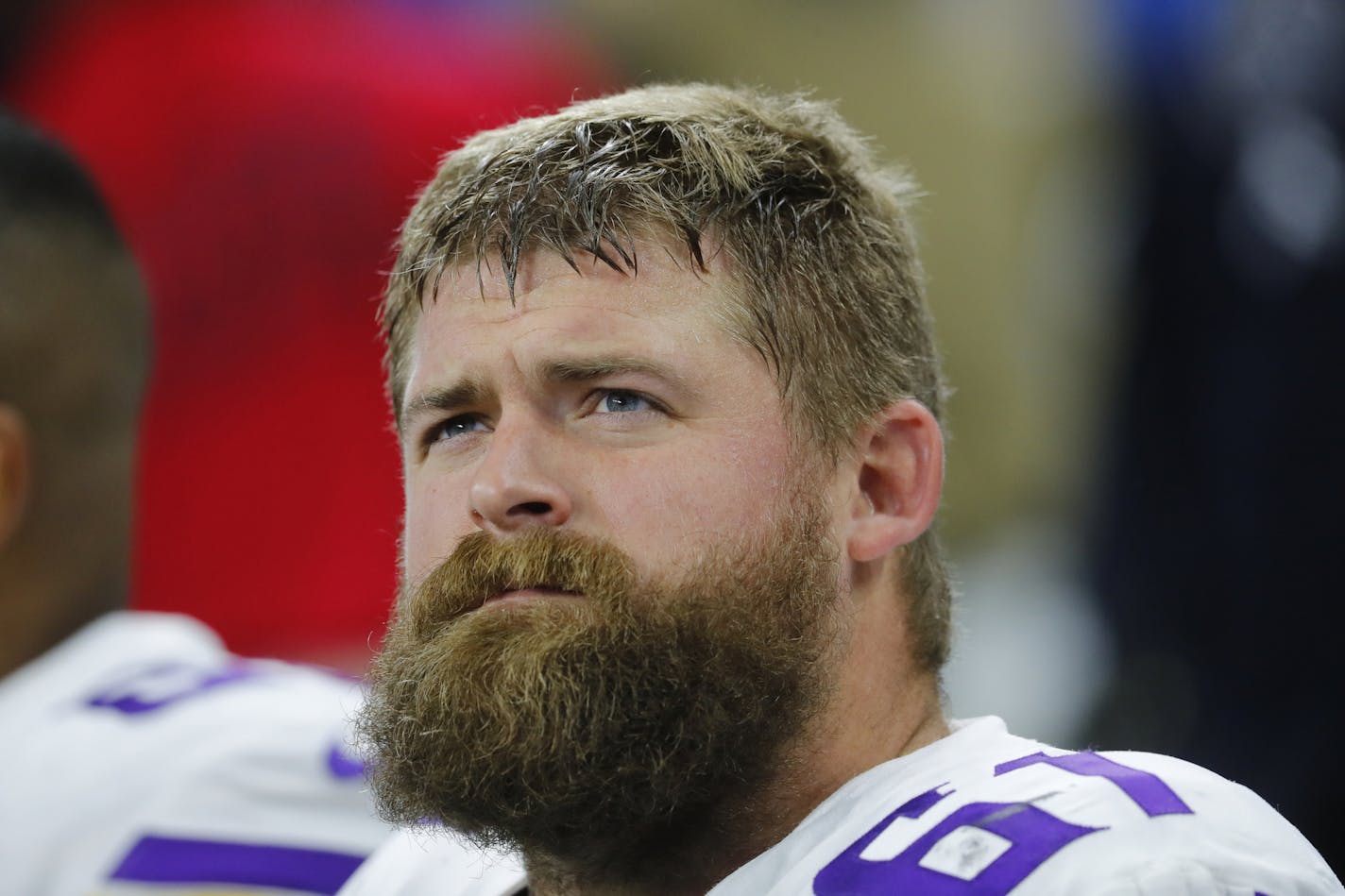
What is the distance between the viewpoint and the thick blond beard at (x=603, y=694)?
1824mm

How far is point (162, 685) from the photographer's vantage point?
3.02m

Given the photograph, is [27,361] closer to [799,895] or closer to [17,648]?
[17,648]

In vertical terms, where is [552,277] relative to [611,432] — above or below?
above

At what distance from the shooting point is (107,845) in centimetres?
274

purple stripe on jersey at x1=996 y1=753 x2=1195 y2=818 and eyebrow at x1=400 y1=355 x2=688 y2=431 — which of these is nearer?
purple stripe on jersey at x1=996 y1=753 x2=1195 y2=818

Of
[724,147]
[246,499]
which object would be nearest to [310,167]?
[246,499]

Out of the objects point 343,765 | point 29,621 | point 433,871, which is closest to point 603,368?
point 433,871

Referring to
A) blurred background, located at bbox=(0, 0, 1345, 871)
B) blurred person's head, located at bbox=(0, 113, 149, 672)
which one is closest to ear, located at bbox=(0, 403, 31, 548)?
blurred person's head, located at bbox=(0, 113, 149, 672)

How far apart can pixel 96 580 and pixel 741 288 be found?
1.73 metres

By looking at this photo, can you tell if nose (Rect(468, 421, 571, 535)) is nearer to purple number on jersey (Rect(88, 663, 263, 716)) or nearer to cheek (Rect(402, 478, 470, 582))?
cheek (Rect(402, 478, 470, 582))

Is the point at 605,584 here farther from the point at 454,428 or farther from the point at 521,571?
the point at 454,428

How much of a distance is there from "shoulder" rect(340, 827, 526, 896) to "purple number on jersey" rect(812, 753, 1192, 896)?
615mm

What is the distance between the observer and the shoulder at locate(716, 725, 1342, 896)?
1.57m

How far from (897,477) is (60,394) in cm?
172
